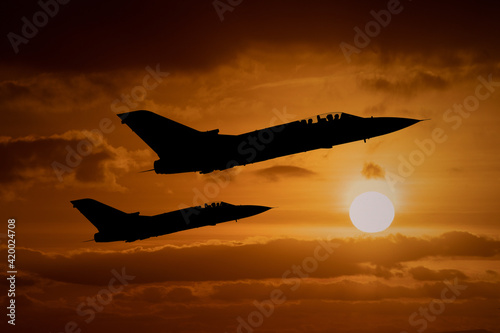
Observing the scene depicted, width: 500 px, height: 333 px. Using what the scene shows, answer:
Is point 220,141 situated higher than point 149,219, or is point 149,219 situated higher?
point 220,141

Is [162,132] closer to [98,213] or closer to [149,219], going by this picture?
[149,219]

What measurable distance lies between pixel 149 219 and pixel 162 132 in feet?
60.8

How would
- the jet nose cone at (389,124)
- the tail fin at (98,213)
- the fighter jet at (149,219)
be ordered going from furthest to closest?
1. the tail fin at (98,213)
2. the fighter jet at (149,219)
3. the jet nose cone at (389,124)

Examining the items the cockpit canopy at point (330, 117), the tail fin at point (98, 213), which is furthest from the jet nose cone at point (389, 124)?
Answer: the tail fin at point (98, 213)

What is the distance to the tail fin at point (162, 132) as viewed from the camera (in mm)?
54969

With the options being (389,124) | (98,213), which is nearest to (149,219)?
(98,213)

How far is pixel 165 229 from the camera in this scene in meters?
68.5

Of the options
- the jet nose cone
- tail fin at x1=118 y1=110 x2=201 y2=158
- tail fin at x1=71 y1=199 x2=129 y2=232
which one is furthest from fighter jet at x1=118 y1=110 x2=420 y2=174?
tail fin at x1=71 y1=199 x2=129 y2=232

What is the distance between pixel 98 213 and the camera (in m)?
73.9

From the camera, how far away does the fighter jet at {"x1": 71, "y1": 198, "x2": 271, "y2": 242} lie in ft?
226

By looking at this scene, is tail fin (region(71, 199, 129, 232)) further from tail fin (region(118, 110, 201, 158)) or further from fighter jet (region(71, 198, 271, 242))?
tail fin (region(118, 110, 201, 158))

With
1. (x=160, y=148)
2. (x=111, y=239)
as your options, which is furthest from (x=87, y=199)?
(x=160, y=148)

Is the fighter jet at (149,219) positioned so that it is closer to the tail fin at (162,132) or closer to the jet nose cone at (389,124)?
the tail fin at (162,132)

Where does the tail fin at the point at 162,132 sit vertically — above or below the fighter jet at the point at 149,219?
above
